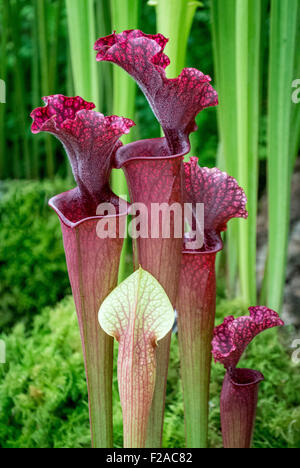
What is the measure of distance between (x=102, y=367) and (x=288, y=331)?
66cm

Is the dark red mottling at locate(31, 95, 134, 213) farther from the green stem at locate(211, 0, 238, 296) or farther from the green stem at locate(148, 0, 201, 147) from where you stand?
the green stem at locate(211, 0, 238, 296)

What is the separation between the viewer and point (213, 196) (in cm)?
59

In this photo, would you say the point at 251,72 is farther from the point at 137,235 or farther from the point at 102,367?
the point at 102,367

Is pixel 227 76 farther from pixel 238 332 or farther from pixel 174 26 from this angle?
pixel 238 332

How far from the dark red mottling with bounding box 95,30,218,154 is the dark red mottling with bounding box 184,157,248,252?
0.26ft

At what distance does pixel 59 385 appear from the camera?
3.12ft

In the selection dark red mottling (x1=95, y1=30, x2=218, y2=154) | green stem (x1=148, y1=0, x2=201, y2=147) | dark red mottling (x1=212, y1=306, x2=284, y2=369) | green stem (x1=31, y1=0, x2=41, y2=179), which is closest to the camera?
dark red mottling (x1=95, y1=30, x2=218, y2=154)

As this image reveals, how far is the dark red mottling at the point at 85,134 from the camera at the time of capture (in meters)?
0.48

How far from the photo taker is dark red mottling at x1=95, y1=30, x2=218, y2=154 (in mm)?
467

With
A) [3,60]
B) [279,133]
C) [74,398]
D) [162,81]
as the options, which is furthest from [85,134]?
[3,60]

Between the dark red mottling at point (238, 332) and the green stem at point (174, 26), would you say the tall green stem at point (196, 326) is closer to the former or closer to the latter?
the dark red mottling at point (238, 332)

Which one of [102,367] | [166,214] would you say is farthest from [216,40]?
[102,367]

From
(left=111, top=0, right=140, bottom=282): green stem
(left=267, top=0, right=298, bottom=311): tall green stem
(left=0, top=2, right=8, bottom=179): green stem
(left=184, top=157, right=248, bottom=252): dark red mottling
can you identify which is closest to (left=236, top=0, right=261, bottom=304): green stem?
(left=267, top=0, right=298, bottom=311): tall green stem

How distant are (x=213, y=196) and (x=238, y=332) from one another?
169 millimetres
